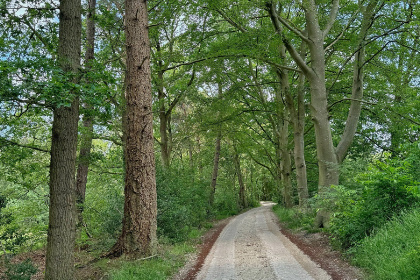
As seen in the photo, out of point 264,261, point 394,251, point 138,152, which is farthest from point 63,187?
point 394,251

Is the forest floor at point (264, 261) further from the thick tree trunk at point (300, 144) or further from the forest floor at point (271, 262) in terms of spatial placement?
the thick tree trunk at point (300, 144)

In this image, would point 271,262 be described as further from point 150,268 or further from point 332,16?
point 332,16

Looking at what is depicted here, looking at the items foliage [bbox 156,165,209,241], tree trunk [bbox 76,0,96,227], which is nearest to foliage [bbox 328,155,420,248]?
foliage [bbox 156,165,209,241]

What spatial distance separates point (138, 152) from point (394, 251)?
5.39 m

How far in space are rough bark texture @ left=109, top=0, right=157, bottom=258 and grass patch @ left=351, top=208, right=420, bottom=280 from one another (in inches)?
174

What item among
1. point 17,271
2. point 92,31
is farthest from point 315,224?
point 92,31

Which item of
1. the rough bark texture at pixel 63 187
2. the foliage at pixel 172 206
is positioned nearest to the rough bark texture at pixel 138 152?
the rough bark texture at pixel 63 187

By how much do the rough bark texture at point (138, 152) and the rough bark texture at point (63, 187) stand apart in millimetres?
1375

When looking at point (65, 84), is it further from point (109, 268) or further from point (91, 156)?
point (91, 156)

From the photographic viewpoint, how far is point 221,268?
657 cm

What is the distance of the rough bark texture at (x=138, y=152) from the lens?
652 cm

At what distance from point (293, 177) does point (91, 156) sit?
19636 millimetres

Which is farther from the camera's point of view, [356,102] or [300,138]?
[300,138]

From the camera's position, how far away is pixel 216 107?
14.2 metres
